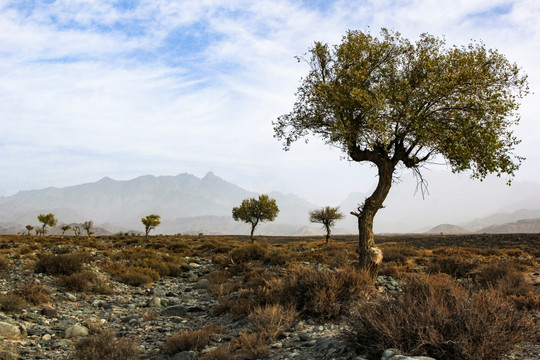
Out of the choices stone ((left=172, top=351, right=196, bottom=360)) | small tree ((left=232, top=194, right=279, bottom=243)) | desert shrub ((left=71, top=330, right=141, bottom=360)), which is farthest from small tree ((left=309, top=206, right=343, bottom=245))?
desert shrub ((left=71, top=330, right=141, bottom=360))

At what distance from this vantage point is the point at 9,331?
32.1 ft

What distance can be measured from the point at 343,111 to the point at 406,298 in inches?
381

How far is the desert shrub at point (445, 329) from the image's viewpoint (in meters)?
5.20

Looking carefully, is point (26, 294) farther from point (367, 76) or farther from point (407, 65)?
point (407, 65)

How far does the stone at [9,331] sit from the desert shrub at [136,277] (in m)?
8.51

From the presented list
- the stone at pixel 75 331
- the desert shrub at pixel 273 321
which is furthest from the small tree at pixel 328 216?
the stone at pixel 75 331

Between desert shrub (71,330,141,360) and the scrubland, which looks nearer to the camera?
the scrubland

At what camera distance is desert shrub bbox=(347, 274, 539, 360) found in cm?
520

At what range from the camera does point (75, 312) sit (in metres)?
12.9

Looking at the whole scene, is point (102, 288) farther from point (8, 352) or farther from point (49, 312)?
point (8, 352)

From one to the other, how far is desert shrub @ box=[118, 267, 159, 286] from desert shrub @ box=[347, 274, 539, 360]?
613 inches

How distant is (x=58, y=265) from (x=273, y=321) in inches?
595

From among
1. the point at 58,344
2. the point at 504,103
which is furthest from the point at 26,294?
the point at 504,103

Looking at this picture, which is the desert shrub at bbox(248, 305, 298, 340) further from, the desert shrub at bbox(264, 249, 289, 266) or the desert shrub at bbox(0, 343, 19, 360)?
the desert shrub at bbox(264, 249, 289, 266)
